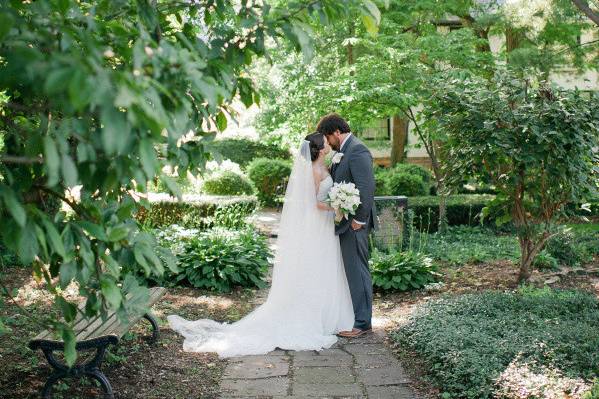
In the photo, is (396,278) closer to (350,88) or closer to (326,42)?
(350,88)

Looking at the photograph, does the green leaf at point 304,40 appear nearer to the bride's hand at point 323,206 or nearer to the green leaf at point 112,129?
the green leaf at point 112,129

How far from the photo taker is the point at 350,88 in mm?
12484

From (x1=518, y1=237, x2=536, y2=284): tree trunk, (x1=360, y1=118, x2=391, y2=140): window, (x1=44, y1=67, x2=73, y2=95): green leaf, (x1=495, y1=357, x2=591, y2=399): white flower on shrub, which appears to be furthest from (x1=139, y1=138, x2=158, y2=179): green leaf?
(x1=360, y1=118, x2=391, y2=140): window

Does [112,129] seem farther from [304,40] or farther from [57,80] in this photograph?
[304,40]

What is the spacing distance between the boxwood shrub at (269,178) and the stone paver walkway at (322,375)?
12.2 metres

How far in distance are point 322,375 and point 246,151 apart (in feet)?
71.4

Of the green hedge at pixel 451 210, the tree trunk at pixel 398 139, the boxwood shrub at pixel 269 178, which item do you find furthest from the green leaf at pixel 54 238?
the tree trunk at pixel 398 139

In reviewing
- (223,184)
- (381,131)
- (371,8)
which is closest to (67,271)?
(371,8)

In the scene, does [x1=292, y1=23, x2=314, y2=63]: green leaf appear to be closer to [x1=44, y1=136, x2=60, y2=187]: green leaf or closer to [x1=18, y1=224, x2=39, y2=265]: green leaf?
[x1=44, y1=136, x2=60, y2=187]: green leaf

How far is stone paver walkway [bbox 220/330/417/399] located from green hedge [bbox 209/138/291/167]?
66.0ft

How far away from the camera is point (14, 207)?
239 centimetres

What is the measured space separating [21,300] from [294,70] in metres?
9.88

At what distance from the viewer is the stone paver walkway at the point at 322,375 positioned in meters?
4.95

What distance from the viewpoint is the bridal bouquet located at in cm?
640
